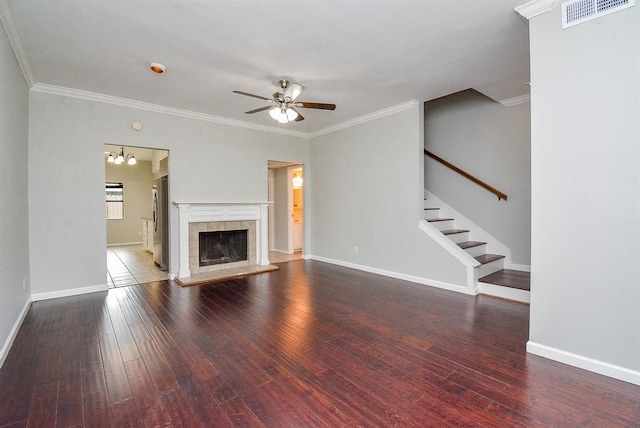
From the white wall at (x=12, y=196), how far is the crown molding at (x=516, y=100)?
19.0 ft

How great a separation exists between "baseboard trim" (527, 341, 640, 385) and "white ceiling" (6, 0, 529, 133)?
2.68 metres

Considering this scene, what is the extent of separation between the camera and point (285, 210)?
766 centimetres

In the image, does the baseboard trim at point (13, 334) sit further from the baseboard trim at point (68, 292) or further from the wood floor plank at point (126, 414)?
the wood floor plank at point (126, 414)

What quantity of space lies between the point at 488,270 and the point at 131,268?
20.5ft

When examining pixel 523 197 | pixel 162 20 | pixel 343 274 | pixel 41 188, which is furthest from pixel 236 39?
pixel 523 197

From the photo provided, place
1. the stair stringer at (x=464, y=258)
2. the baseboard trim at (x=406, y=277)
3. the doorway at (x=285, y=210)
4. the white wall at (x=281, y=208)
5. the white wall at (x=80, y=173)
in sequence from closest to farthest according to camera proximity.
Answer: the white wall at (x=80, y=173) → the stair stringer at (x=464, y=258) → the baseboard trim at (x=406, y=277) → the doorway at (x=285, y=210) → the white wall at (x=281, y=208)

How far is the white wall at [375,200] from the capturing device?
4598 millimetres

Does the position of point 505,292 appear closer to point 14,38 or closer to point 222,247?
point 222,247

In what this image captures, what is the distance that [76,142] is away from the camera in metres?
4.12

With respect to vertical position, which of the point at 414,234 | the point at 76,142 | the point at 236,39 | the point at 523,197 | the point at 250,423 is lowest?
the point at 250,423

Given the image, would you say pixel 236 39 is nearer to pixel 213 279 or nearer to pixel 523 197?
pixel 213 279

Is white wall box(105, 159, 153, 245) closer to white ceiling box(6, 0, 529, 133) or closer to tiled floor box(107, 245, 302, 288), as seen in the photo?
tiled floor box(107, 245, 302, 288)

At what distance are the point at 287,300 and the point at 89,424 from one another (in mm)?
2321

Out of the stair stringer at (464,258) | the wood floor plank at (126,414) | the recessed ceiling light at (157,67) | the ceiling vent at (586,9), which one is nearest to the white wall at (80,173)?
the recessed ceiling light at (157,67)
